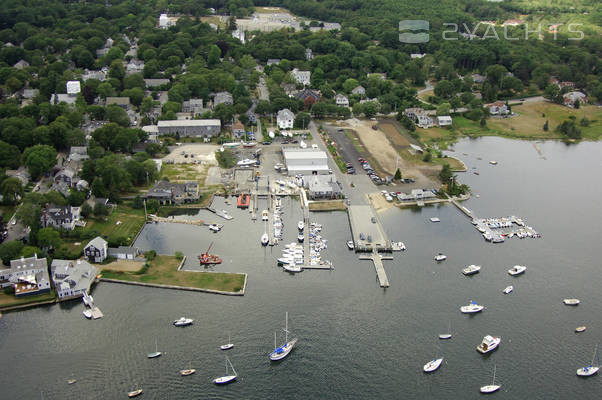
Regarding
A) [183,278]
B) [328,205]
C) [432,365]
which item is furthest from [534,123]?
[183,278]

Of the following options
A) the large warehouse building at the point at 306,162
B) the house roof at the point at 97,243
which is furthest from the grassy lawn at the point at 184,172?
the house roof at the point at 97,243

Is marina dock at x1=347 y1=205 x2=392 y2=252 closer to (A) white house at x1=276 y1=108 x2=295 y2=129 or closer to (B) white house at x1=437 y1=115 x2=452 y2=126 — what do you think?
(A) white house at x1=276 y1=108 x2=295 y2=129

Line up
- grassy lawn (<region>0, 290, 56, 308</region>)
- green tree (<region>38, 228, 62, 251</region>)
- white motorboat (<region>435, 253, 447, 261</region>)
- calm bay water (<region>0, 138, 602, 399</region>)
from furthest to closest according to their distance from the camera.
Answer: white motorboat (<region>435, 253, 447, 261</region>) < green tree (<region>38, 228, 62, 251</region>) < grassy lawn (<region>0, 290, 56, 308</region>) < calm bay water (<region>0, 138, 602, 399</region>)

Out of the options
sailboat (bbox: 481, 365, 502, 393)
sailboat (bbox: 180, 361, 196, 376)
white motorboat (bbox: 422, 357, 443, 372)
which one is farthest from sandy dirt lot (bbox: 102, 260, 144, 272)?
sailboat (bbox: 481, 365, 502, 393)

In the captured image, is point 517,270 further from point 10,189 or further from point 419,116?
point 10,189

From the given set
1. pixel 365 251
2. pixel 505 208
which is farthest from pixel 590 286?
pixel 365 251

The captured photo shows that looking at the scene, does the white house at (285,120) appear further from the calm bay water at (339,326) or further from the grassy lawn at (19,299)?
the grassy lawn at (19,299)
